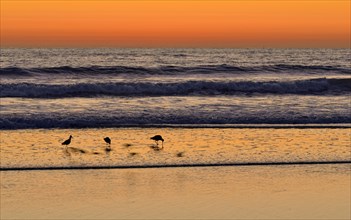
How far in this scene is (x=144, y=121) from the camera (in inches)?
867

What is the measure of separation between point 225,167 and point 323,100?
18.3 metres

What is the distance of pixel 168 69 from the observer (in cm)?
4728

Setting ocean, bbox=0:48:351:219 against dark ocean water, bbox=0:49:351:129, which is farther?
dark ocean water, bbox=0:49:351:129

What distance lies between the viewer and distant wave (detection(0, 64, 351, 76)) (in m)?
43.4

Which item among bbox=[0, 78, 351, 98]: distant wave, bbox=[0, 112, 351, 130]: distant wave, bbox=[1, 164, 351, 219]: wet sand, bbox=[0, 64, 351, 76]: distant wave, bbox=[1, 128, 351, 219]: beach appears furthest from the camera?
bbox=[0, 64, 351, 76]: distant wave

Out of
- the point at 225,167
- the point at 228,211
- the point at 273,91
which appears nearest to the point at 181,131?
the point at 225,167

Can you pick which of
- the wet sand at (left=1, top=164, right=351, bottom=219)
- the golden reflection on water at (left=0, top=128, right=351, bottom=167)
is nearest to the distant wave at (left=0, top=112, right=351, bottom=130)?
the golden reflection on water at (left=0, top=128, right=351, bottom=167)

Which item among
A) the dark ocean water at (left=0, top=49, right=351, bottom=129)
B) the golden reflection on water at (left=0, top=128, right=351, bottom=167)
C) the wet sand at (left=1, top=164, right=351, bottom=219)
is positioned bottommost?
the wet sand at (left=1, top=164, right=351, bottom=219)

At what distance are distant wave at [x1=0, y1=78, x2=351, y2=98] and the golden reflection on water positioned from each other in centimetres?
1235

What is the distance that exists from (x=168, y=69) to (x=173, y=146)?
30.8 metres

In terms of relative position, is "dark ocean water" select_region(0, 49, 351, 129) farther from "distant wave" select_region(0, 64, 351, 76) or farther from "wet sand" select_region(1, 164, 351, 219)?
"wet sand" select_region(1, 164, 351, 219)

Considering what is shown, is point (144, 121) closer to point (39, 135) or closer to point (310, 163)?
point (39, 135)

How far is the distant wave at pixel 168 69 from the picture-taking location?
4336cm

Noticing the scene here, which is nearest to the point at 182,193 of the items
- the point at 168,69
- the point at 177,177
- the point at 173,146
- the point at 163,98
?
the point at 177,177
